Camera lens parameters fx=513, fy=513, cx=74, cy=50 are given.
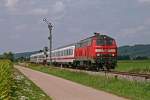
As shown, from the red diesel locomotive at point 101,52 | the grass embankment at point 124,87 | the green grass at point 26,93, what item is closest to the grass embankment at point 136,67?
the red diesel locomotive at point 101,52

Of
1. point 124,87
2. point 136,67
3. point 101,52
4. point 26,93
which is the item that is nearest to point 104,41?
point 101,52

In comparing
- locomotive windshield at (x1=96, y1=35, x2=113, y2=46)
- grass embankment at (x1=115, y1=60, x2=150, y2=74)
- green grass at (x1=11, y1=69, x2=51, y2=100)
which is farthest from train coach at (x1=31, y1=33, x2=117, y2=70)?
green grass at (x1=11, y1=69, x2=51, y2=100)

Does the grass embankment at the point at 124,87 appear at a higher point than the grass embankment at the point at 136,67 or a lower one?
lower

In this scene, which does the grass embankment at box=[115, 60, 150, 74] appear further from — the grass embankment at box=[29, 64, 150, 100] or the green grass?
the green grass

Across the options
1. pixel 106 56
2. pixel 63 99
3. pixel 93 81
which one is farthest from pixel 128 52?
pixel 63 99

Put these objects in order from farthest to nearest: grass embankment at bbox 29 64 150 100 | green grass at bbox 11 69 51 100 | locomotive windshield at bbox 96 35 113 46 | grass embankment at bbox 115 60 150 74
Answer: locomotive windshield at bbox 96 35 113 46, grass embankment at bbox 115 60 150 74, grass embankment at bbox 29 64 150 100, green grass at bbox 11 69 51 100

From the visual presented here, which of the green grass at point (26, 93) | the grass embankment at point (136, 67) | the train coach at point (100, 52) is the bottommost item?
the green grass at point (26, 93)

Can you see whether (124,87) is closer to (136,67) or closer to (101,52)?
(101,52)

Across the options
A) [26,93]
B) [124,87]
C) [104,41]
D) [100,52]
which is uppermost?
[104,41]

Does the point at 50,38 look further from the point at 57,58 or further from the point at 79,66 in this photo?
the point at 57,58

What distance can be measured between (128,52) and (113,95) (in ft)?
554

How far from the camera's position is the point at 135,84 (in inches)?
1147

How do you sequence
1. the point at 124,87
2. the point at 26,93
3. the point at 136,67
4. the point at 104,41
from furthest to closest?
1. the point at 136,67
2. the point at 104,41
3. the point at 124,87
4. the point at 26,93

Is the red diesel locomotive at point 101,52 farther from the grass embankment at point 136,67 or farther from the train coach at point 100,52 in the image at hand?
the grass embankment at point 136,67
